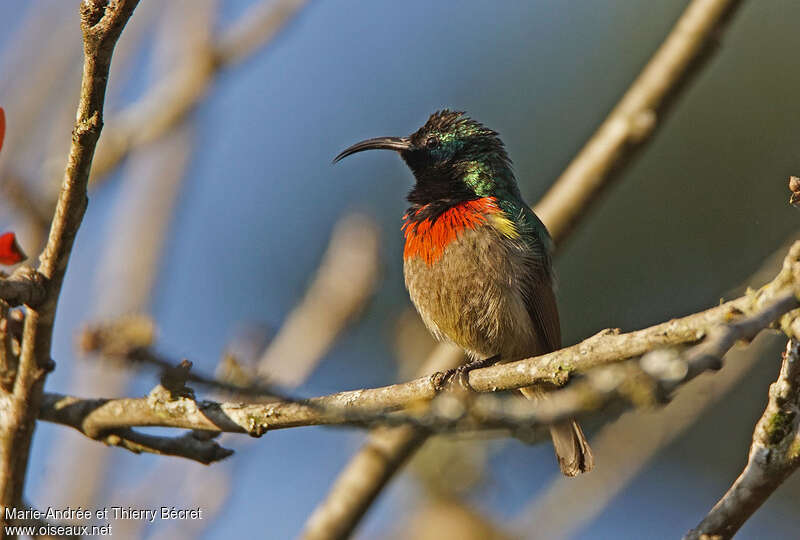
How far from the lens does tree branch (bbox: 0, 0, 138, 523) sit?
274 cm

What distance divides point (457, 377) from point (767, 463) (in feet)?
5.88

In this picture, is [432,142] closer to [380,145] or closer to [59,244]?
[380,145]

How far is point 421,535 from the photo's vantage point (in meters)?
5.39

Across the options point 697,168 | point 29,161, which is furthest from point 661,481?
point 29,161

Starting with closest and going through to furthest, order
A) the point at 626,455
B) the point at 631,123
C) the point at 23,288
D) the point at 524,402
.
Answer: the point at 524,402 → the point at 23,288 → the point at 631,123 → the point at 626,455

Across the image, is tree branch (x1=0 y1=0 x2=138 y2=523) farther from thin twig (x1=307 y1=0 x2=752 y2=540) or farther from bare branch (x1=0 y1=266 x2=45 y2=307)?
thin twig (x1=307 y1=0 x2=752 y2=540)

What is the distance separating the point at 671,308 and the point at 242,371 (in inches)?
222

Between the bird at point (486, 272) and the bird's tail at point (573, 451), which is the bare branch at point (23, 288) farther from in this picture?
the bird's tail at point (573, 451)

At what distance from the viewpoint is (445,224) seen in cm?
548

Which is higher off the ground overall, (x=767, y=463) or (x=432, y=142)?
(x=767, y=463)

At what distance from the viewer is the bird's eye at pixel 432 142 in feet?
19.9

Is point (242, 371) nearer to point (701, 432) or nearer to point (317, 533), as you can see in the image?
point (317, 533)

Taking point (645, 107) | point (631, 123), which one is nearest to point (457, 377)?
point (631, 123)

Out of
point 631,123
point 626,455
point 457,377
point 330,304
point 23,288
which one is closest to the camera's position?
point 23,288
